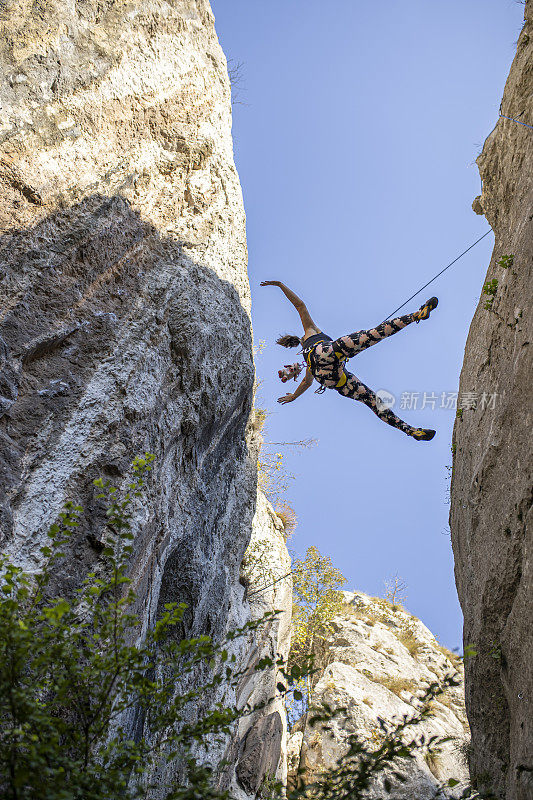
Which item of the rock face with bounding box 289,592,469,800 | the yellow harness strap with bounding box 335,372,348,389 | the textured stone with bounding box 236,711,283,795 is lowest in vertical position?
the textured stone with bounding box 236,711,283,795

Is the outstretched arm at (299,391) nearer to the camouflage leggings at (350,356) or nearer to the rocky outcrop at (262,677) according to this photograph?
the camouflage leggings at (350,356)

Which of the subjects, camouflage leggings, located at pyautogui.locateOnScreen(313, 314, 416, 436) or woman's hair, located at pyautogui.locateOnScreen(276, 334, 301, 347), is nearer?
camouflage leggings, located at pyautogui.locateOnScreen(313, 314, 416, 436)

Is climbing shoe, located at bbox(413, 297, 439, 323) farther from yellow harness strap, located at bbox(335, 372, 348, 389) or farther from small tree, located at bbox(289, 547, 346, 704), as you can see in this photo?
small tree, located at bbox(289, 547, 346, 704)

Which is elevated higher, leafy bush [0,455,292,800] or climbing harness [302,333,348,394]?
climbing harness [302,333,348,394]

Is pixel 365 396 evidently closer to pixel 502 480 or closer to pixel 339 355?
pixel 339 355

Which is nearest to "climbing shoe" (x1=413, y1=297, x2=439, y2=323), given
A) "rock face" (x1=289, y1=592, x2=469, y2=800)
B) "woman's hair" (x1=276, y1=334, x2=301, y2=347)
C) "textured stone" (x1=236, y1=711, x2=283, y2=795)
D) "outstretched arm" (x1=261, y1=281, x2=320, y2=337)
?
"outstretched arm" (x1=261, y1=281, x2=320, y2=337)

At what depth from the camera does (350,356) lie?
29.1ft

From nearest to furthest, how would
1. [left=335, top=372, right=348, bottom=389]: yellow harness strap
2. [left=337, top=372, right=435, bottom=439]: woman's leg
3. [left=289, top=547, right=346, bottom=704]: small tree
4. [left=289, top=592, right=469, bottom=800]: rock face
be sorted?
1. [left=337, top=372, right=435, bottom=439]: woman's leg
2. [left=335, top=372, right=348, bottom=389]: yellow harness strap
3. [left=289, top=592, right=469, bottom=800]: rock face
4. [left=289, top=547, right=346, bottom=704]: small tree

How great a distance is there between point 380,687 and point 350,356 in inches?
404

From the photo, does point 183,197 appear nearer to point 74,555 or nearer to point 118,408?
point 118,408

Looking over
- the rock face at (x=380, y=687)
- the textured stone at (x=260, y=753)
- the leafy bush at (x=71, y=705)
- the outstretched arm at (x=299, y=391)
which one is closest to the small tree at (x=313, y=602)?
the rock face at (x=380, y=687)

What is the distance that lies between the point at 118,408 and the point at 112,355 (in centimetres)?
63

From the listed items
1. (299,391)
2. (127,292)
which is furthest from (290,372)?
(127,292)

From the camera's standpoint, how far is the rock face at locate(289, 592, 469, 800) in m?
12.8
